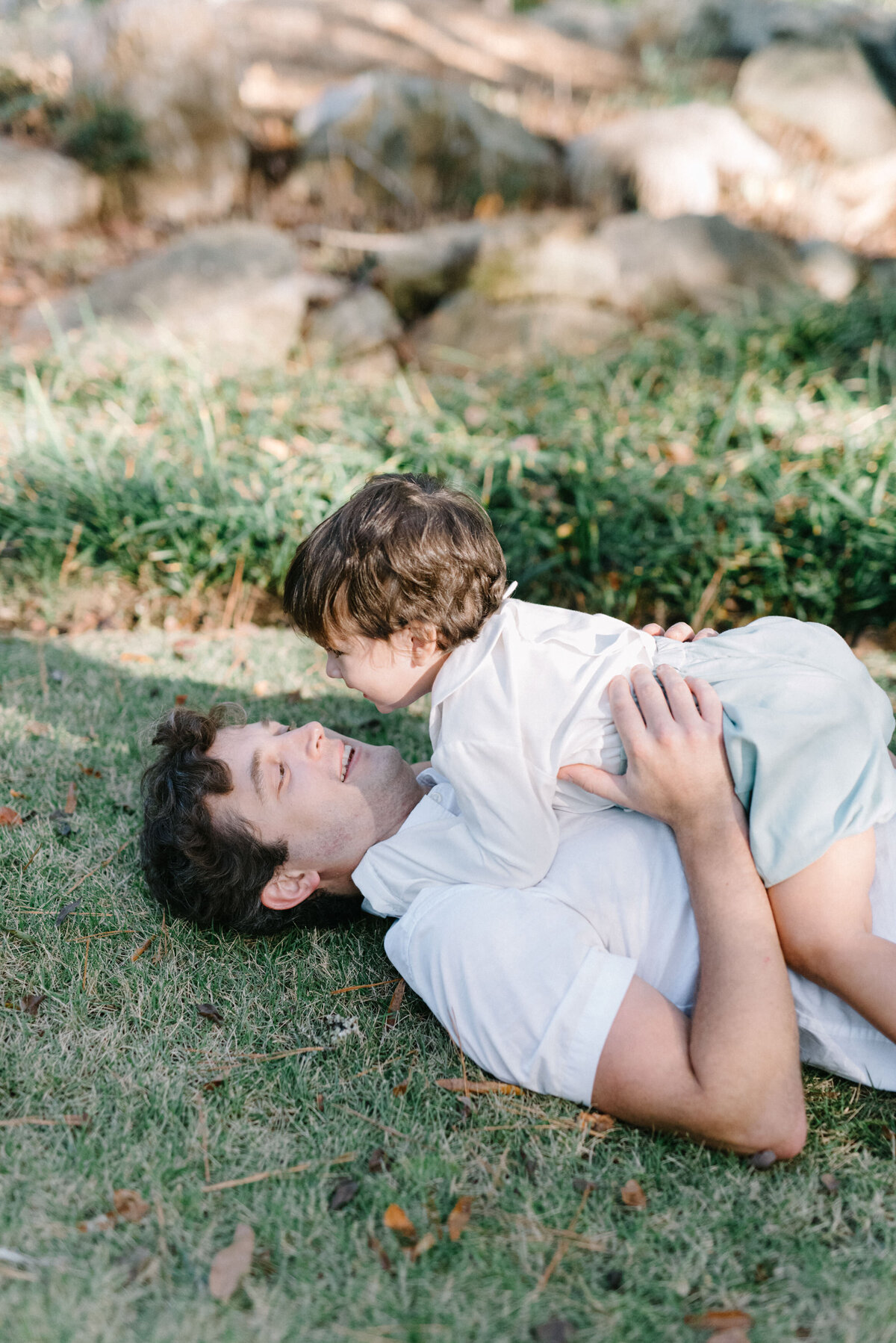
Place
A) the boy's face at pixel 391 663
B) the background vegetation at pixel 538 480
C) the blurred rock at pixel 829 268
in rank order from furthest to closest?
1. the blurred rock at pixel 829 268
2. the background vegetation at pixel 538 480
3. the boy's face at pixel 391 663

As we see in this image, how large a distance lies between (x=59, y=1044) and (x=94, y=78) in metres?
11.6

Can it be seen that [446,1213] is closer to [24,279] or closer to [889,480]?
[889,480]

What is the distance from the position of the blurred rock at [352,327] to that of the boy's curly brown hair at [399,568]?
5.28m

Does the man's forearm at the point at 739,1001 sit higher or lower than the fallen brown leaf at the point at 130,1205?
higher

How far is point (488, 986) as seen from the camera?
1.99 metres

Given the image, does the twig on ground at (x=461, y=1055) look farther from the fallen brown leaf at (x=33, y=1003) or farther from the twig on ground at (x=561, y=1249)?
the fallen brown leaf at (x=33, y=1003)

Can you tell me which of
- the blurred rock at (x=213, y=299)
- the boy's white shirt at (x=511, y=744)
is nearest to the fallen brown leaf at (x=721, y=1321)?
the boy's white shirt at (x=511, y=744)

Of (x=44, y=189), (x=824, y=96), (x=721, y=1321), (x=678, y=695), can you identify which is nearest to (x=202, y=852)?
(x=678, y=695)

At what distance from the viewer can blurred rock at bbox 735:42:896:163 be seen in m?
10.7

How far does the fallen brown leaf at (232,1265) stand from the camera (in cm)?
171

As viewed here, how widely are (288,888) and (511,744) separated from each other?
0.88 m

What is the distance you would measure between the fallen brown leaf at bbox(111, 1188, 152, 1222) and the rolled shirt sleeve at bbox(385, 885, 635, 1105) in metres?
0.71

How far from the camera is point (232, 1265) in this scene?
69.3 inches

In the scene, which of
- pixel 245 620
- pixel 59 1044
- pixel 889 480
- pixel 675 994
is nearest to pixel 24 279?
pixel 245 620
